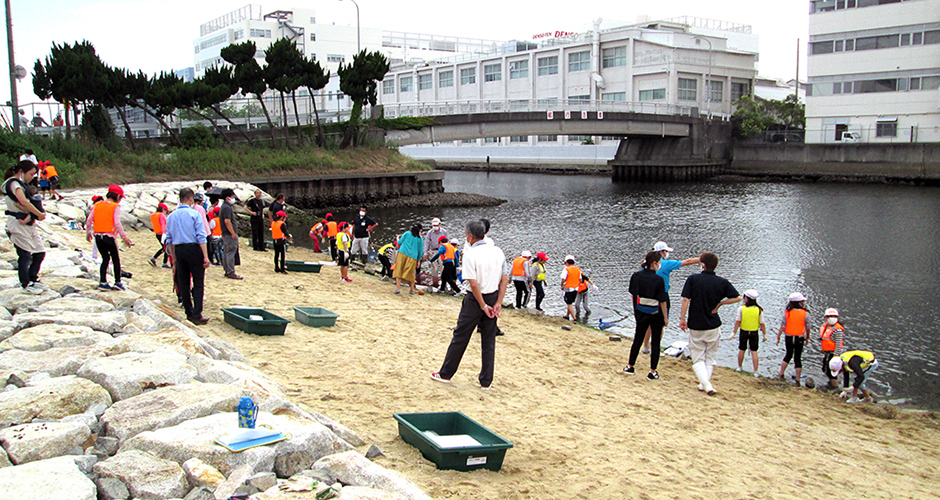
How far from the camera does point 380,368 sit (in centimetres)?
875

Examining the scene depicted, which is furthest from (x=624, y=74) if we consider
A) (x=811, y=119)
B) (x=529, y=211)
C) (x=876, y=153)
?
(x=529, y=211)

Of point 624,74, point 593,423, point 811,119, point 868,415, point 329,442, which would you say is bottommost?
point 868,415

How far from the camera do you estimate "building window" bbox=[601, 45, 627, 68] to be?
255 ft

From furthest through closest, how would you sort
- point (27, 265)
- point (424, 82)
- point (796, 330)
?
point (424, 82) < point (796, 330) < point (27, 265)

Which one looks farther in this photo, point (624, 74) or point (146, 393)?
point (624, 74)

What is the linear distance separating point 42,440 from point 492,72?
90434 millimetres

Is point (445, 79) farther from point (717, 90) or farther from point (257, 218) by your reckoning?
point (257, 218)

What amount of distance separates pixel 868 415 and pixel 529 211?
32.4 m

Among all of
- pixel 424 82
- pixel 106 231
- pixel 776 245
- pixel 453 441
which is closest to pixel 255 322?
pixel 106 231

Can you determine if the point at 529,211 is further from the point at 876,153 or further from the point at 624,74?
the point at 624,74

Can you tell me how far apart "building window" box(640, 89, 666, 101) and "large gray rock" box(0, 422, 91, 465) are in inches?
3002

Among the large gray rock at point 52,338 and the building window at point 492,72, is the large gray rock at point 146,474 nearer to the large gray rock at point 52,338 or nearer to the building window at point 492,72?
the large gray rock at point 52,338

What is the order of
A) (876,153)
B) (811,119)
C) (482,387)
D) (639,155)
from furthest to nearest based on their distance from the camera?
(639,155) → (811,119) → (876,153) → (482,387)

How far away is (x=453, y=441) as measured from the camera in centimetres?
582
